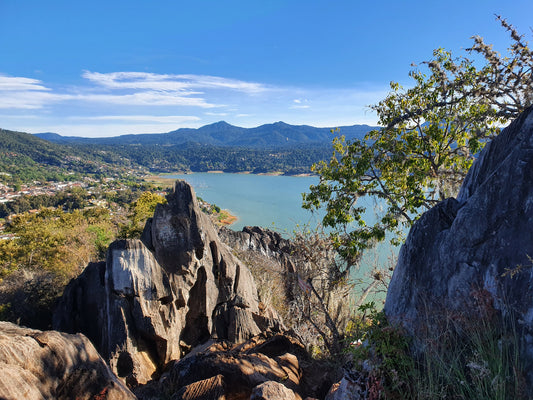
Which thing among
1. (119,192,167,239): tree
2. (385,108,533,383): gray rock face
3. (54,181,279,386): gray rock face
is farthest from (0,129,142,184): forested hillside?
(385,108,533,383): gray rock face

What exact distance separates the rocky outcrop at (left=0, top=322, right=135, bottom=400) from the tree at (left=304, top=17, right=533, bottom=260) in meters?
4.94

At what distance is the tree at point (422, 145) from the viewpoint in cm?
541

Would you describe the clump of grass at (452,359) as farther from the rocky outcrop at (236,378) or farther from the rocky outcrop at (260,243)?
the rocky outcrop at (260,243)

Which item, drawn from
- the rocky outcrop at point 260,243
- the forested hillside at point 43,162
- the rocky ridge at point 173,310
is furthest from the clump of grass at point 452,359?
the forested hillside at point 43,162

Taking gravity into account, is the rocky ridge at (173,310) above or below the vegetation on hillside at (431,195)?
below

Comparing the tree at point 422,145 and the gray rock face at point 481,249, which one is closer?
the gray rock face at point 481,249

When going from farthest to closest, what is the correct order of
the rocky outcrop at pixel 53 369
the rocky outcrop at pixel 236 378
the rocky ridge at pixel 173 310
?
the rocky ridge at pixel 173 310
the rocky outcrop at pixel 236 378
the rocky outcrop at pixel 53 369

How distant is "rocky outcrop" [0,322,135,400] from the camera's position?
2.82 m

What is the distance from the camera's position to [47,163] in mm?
112750

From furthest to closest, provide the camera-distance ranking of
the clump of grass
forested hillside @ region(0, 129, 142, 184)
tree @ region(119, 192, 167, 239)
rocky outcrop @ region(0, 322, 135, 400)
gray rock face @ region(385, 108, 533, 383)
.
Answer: forested hillside @ region(0, 129, 142, 184)
tree @ region(119, 192, 167, 239)
rocky outcrop @ region(0, 322, 135, 400)
gray rock face @ region(385, 108, 533, 383)
the clump of grass

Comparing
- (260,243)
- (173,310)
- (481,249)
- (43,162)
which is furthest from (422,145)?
(43,162)

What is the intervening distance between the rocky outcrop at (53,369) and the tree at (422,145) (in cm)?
494

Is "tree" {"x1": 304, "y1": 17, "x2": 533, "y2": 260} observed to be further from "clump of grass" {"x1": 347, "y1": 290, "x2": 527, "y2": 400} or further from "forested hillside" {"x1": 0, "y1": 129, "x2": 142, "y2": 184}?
"forested hillside" {"x1": 0, "y1": 129, "x2": 142, "y2": 184}

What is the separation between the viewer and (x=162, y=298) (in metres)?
6.14
